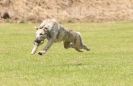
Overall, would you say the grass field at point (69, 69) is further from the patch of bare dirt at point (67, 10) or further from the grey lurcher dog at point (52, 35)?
the patch of bare dirt at point (67, 10)

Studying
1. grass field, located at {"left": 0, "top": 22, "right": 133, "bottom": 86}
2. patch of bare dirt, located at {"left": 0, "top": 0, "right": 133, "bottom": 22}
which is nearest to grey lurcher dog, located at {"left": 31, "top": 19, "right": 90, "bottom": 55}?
grass field, located at {"left": 0, "top": 22, "right": 133, "bottom": 86}

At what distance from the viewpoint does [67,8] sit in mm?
55125

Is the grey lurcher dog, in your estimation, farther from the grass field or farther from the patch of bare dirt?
the patch of bare dirt

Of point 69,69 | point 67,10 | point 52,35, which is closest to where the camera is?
point 69,69

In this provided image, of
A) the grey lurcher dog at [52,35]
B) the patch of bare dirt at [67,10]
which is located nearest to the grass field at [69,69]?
the grey lurcher dog at [52,35]

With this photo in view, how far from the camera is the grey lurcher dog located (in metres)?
17.5

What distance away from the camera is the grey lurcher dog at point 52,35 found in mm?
17469

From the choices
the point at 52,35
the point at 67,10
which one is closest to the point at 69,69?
the point at 52,35

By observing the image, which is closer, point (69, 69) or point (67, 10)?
point (69, 69)

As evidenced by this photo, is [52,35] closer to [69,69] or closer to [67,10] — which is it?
[69,69]

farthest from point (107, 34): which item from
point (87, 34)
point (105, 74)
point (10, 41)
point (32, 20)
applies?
point (105, 74)

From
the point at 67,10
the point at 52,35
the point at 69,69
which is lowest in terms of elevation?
the point at 67,10

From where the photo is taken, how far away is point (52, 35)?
18031 mm

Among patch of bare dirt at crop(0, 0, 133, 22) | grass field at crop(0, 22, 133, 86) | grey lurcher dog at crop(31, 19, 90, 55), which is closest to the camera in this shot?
grass field at crop(0, 22, 133, 86)
